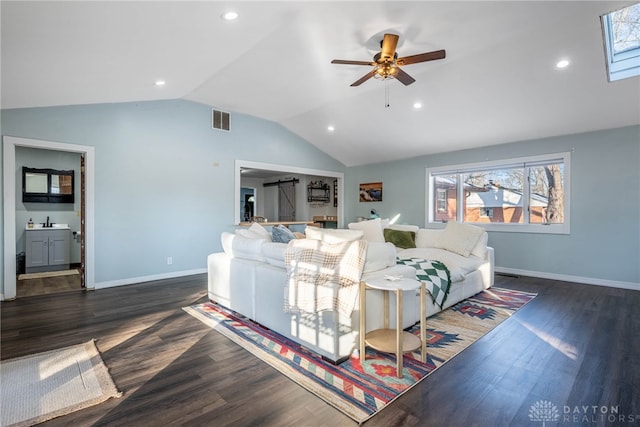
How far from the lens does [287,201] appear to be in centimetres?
1058

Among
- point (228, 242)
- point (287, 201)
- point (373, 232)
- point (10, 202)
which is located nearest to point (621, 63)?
point (373, 232)

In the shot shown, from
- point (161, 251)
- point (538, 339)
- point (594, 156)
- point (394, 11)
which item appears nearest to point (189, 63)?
point (394, 11)

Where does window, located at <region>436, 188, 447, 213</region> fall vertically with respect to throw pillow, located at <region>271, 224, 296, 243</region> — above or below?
above

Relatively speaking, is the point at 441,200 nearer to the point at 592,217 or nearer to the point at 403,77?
the point at 592,217

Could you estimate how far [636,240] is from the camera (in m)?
4.49

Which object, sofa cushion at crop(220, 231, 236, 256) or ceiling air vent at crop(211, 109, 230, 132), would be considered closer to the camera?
sofa cushion at crop(220, 231, 236, 256)

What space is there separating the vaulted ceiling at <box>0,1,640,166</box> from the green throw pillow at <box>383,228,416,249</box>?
219cm

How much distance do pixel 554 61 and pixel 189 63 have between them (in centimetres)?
438

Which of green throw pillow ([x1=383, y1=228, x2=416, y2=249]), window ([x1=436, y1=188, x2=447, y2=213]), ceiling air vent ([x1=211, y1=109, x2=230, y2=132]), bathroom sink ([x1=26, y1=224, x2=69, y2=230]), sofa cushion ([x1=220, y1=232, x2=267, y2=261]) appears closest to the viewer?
sofa cushion ([x1=220, y1=232, x2=267, y2=261])

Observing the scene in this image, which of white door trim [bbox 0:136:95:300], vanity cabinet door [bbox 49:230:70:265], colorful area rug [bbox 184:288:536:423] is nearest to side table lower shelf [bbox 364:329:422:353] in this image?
colorful area rug [bbox 184:288:536:423]

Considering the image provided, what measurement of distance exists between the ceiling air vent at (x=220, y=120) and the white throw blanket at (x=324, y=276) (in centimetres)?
419

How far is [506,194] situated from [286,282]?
525 cm

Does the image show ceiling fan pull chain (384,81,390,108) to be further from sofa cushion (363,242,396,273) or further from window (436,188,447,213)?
sofa cushion (363,242,396,273)

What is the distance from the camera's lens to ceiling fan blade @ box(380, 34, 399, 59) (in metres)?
2.90
